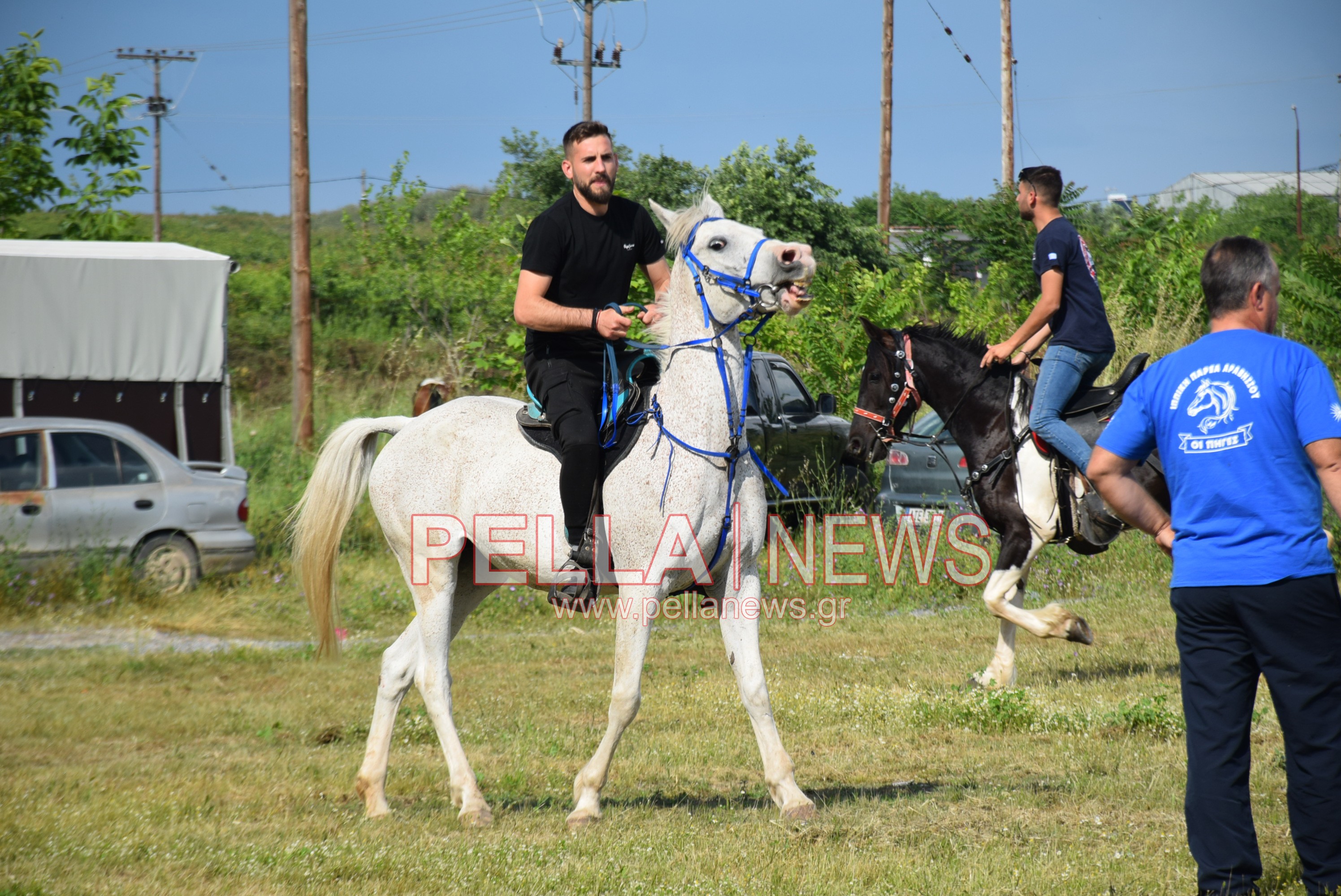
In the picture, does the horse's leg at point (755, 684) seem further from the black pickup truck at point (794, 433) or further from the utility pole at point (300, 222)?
the utility pole at point (300, 222)

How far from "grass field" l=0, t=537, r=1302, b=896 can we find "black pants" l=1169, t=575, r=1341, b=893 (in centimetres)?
45

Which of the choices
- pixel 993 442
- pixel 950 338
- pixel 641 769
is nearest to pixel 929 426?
pixel 950 338

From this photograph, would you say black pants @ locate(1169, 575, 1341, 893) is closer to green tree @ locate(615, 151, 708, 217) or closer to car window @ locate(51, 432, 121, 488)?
car window @ locate(51, 432, 121, 488)

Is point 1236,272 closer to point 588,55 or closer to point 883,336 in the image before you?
point 883,336

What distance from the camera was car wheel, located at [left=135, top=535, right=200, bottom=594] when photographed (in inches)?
490

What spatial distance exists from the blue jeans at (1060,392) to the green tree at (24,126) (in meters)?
12.0

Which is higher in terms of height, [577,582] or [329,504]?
[329,504]

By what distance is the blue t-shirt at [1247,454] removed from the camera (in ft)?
11.9

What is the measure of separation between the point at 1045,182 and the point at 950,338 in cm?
139

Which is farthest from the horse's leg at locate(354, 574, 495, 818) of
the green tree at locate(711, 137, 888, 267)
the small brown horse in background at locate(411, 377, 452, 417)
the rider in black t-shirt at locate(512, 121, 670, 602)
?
the green tree at locate(711, 137, 888, 267)

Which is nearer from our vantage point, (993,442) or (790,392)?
(993,442)

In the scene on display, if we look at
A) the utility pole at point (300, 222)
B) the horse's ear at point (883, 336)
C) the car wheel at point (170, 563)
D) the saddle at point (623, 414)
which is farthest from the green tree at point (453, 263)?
the saddle at point (623, 414)

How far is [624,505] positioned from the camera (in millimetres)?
5191

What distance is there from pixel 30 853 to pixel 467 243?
16.8 m
